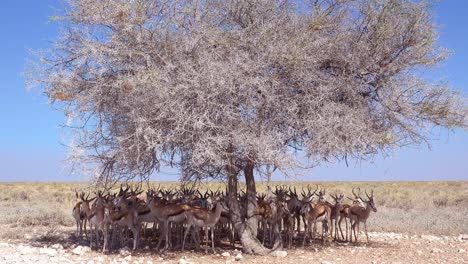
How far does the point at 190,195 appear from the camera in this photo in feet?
50.0

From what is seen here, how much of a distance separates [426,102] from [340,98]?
2138mm

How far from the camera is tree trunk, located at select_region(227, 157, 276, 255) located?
13.1m

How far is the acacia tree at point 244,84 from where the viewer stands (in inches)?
455

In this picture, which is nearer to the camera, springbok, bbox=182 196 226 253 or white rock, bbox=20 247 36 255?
white rock, bbox=20 247 36 255

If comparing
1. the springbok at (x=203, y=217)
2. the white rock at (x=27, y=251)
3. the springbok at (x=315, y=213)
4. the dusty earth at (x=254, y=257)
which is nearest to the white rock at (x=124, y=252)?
the dusty earth at (x=254, y=257)

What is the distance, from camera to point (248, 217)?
1373cm

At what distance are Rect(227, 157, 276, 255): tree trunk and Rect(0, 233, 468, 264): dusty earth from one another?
1.06 ft

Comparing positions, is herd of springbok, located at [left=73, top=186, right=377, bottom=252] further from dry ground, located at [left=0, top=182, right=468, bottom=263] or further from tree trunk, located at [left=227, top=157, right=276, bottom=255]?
dry ground, located at [left=0, top=182, right=468, bottom=263]

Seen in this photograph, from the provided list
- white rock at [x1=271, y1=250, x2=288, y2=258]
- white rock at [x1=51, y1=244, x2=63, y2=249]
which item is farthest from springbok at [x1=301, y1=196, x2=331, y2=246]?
white rock at [x1=51, y1=244, x2=63, y2=249]

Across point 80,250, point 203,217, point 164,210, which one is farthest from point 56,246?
point 203,217

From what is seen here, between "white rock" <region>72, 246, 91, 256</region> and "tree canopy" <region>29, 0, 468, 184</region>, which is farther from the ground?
"tree canopy" <region>29, 0, 468, 184</region>

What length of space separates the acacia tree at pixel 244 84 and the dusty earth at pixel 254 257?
3.06ft

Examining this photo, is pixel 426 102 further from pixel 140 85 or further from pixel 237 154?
pixel 140 85

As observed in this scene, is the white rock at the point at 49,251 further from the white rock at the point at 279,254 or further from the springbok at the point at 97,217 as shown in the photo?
the white rock at the point at 279,254
